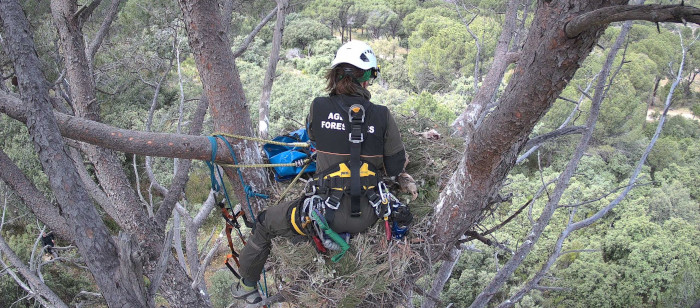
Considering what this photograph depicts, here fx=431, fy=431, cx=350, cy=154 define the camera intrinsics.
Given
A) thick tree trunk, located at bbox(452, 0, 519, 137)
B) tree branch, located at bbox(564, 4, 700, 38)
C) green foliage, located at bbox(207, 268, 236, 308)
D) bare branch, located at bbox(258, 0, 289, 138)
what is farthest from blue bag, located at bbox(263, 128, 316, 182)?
green foliage, located at bbox(207, 268, 236, 308)

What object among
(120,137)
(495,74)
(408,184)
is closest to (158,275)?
(120,137)

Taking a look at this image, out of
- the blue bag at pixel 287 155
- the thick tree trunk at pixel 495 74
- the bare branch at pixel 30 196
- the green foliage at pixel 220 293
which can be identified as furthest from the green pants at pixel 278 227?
the green foliage at pixel 220 293

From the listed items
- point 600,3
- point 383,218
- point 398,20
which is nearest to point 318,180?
point 383,218

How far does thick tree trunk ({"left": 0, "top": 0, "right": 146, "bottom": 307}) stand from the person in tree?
4.30 ft

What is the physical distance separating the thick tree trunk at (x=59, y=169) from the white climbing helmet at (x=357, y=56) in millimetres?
1752

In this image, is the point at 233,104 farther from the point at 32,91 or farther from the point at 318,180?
the point at 32,91

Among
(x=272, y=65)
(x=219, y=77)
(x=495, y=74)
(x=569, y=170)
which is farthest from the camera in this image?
(x=495, y=74)

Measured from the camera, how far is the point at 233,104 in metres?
2.93

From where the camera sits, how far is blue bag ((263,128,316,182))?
344 cm

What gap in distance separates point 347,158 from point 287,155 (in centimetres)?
71

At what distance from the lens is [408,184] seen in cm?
344

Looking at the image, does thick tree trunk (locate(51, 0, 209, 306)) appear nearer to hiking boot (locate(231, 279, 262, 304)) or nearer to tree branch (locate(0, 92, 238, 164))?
hiking boot (locate(231, 279, 262, 304))

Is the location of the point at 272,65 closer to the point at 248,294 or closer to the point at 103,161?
the point at 103,161

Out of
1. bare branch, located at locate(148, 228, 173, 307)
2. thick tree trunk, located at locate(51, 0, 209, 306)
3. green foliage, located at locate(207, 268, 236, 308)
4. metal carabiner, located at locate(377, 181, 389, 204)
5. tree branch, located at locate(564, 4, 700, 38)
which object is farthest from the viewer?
green foliage, located at locate(207, 268, 236, 308)
